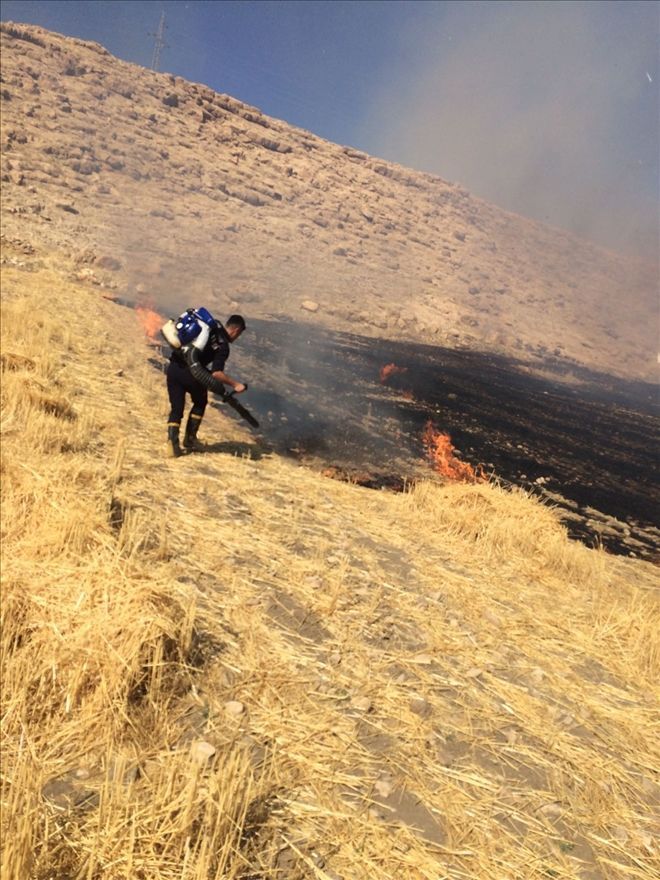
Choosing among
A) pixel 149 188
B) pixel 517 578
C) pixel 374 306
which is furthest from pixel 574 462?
pixel 149 188

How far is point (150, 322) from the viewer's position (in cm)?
1695

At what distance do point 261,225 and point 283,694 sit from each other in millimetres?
49604

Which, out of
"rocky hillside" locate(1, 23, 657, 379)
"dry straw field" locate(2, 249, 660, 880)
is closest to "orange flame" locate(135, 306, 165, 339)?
"rocky hillside" locate(1, 23, 657, 379)

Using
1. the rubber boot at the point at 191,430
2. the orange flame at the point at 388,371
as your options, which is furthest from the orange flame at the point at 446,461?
the rubber boot at the point at 191,430

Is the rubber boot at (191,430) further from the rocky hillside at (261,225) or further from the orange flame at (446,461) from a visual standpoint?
the rocky hillside at (261,225)

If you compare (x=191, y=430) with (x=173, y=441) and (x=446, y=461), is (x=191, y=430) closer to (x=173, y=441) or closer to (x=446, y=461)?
(x=173, y=441)

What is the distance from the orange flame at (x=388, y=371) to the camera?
73.5ft

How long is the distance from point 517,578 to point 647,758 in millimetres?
2687

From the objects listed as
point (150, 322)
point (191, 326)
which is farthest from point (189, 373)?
point (150, 322)

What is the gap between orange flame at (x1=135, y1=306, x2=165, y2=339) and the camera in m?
15.8

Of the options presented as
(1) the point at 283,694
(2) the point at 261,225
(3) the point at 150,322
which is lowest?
(1) the point at 283,694

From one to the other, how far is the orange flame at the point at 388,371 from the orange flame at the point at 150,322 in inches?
361

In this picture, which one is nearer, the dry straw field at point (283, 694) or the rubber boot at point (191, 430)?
the dry straw field at point (283, 694)

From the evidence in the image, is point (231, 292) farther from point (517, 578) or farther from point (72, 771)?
point (72, 771)
